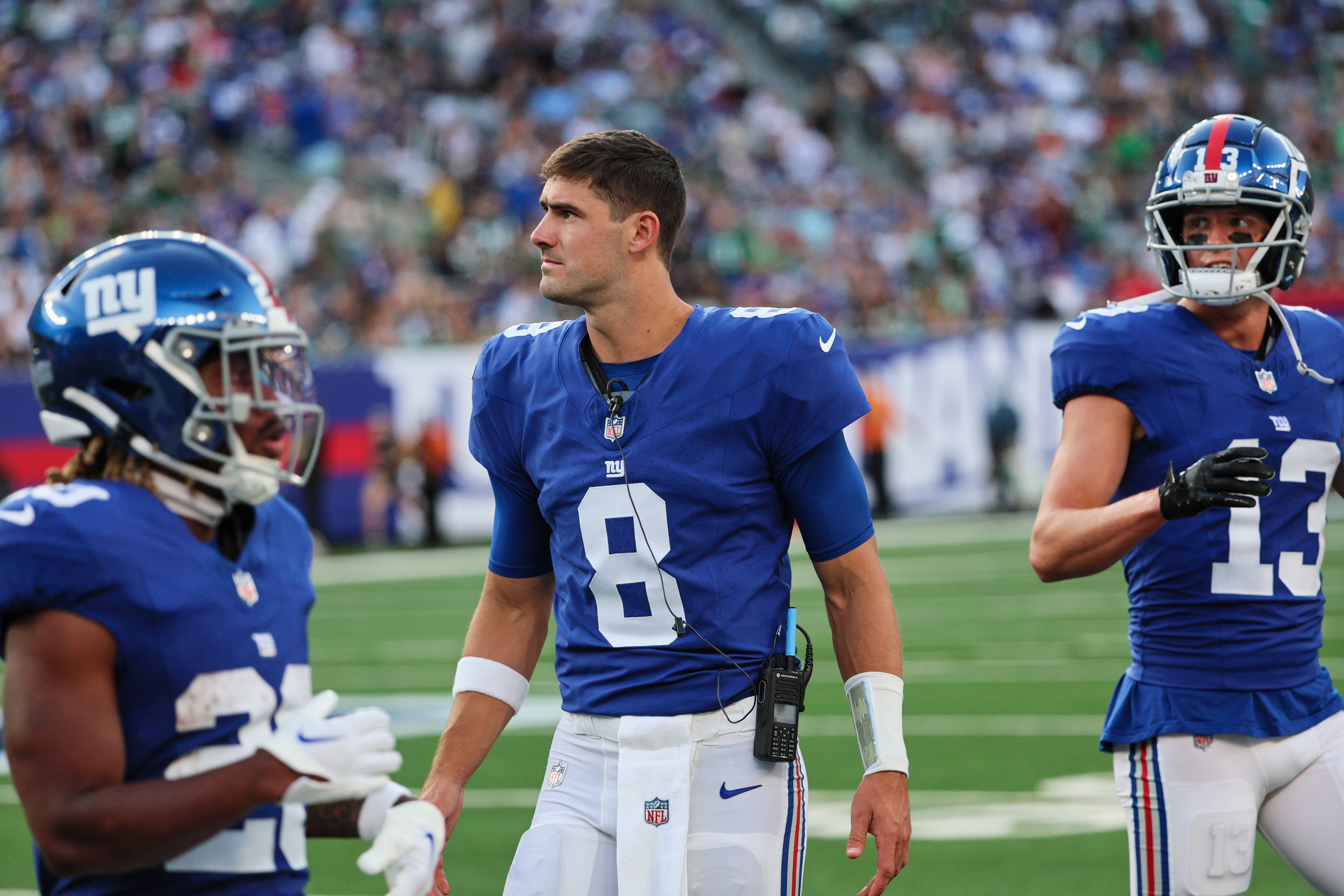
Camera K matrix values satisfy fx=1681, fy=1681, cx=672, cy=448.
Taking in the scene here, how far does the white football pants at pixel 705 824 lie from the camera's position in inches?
111

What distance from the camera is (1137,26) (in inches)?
836

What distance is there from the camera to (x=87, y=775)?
1.96 metres

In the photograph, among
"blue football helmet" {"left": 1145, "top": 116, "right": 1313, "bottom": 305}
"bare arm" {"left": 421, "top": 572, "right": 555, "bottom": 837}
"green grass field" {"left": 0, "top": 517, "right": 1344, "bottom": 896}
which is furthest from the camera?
"green grass field" {"left": 0, "top": 517, "right": 1344, "bottom": 896}

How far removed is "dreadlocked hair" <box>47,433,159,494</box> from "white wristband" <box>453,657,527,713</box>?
1.04m

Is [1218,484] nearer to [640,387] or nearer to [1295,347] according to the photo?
[1295,347]

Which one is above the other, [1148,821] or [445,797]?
[445,797]

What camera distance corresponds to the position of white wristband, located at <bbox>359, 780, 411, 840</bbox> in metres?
2.29

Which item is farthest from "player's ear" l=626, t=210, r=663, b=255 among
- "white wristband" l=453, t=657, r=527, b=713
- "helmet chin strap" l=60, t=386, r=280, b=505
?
"helmet chin strap" l=60, t=386, r=280, b=505

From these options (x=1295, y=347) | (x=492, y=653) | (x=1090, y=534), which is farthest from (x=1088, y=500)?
(x=492, y=653)

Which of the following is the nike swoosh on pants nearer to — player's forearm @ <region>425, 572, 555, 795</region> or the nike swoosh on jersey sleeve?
player's forearm @ <region>425, 572, 555, 795</region>

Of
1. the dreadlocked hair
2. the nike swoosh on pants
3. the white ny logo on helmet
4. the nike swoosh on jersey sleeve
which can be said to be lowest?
the nike swoosh on pants

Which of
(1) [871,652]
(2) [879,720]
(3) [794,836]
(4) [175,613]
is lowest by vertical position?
(3) [794,836]

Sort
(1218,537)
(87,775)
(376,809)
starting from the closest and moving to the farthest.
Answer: (87,775) < (376,809) < (1218,537)

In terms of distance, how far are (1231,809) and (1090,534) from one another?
1.89 feet
